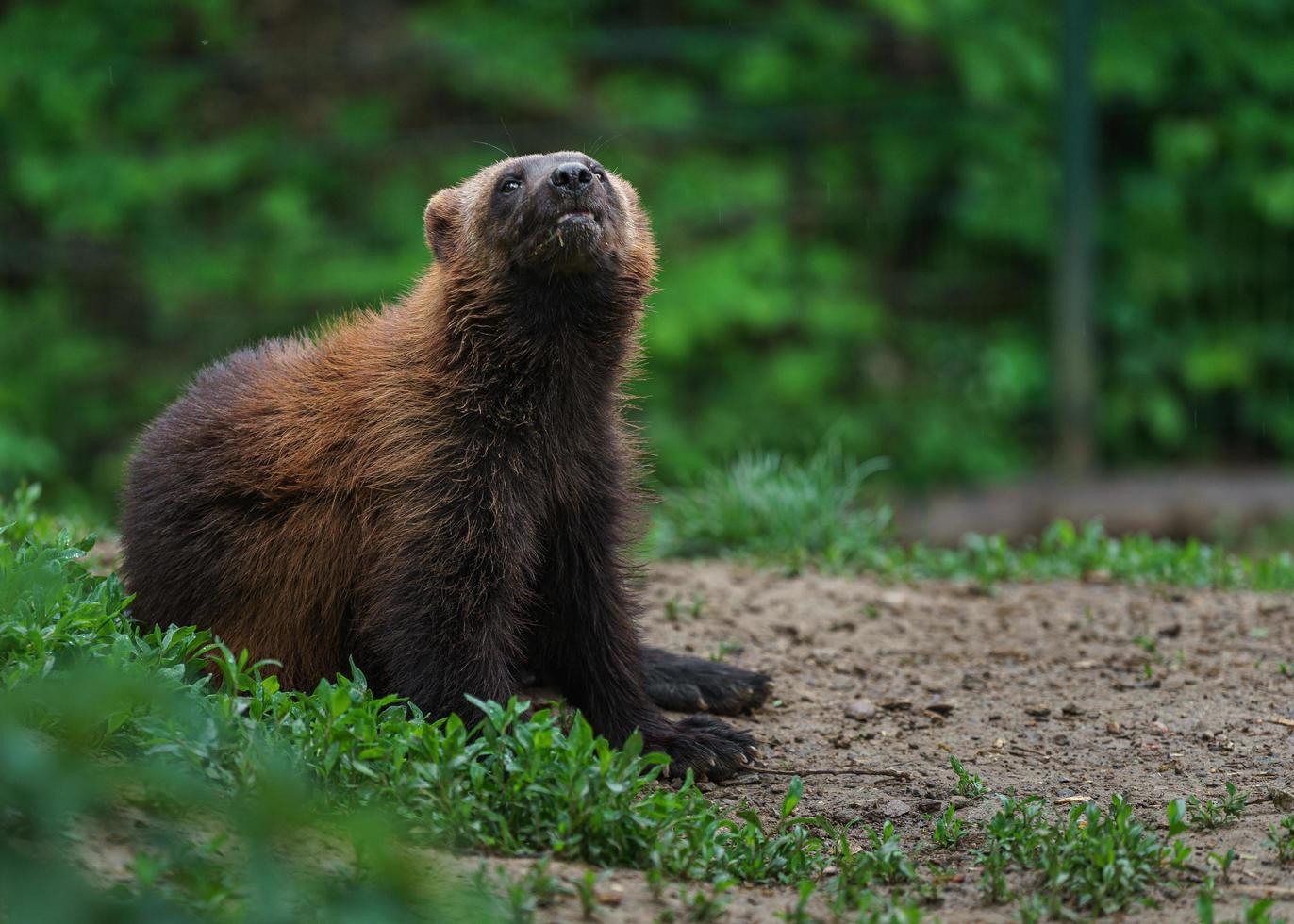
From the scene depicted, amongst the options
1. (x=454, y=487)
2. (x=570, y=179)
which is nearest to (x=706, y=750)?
(x=454, y=487)

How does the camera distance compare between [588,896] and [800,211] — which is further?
[800,211]

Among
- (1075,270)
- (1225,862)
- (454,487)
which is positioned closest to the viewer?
(1225,862)

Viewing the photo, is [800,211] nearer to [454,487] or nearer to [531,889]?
[454,487]

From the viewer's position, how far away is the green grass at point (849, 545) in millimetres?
5918

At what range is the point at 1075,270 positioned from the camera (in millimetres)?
8977

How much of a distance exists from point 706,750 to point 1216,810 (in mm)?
1232

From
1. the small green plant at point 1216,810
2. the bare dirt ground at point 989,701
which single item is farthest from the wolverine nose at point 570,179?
the small green plant at point 1216,810

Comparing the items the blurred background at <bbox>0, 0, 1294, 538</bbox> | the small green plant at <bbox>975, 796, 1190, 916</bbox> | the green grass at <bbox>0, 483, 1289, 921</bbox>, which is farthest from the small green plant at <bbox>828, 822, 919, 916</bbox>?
the blurred background at <bbox>0, 0, 1294, 538</bbox>

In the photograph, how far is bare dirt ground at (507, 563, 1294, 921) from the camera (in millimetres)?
3346

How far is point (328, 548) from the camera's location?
378cm

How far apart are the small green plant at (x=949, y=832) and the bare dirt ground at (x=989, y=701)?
3 centimetres

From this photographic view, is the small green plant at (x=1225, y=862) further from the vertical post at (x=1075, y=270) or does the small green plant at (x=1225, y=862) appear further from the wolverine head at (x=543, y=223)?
the vertical post at (x=1075, y=270)

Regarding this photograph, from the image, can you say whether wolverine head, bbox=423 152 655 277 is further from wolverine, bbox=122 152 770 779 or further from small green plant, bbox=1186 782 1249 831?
small green plant, bbox=1186 782 1249 831

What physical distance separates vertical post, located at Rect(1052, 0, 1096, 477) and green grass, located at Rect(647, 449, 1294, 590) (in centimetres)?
243
